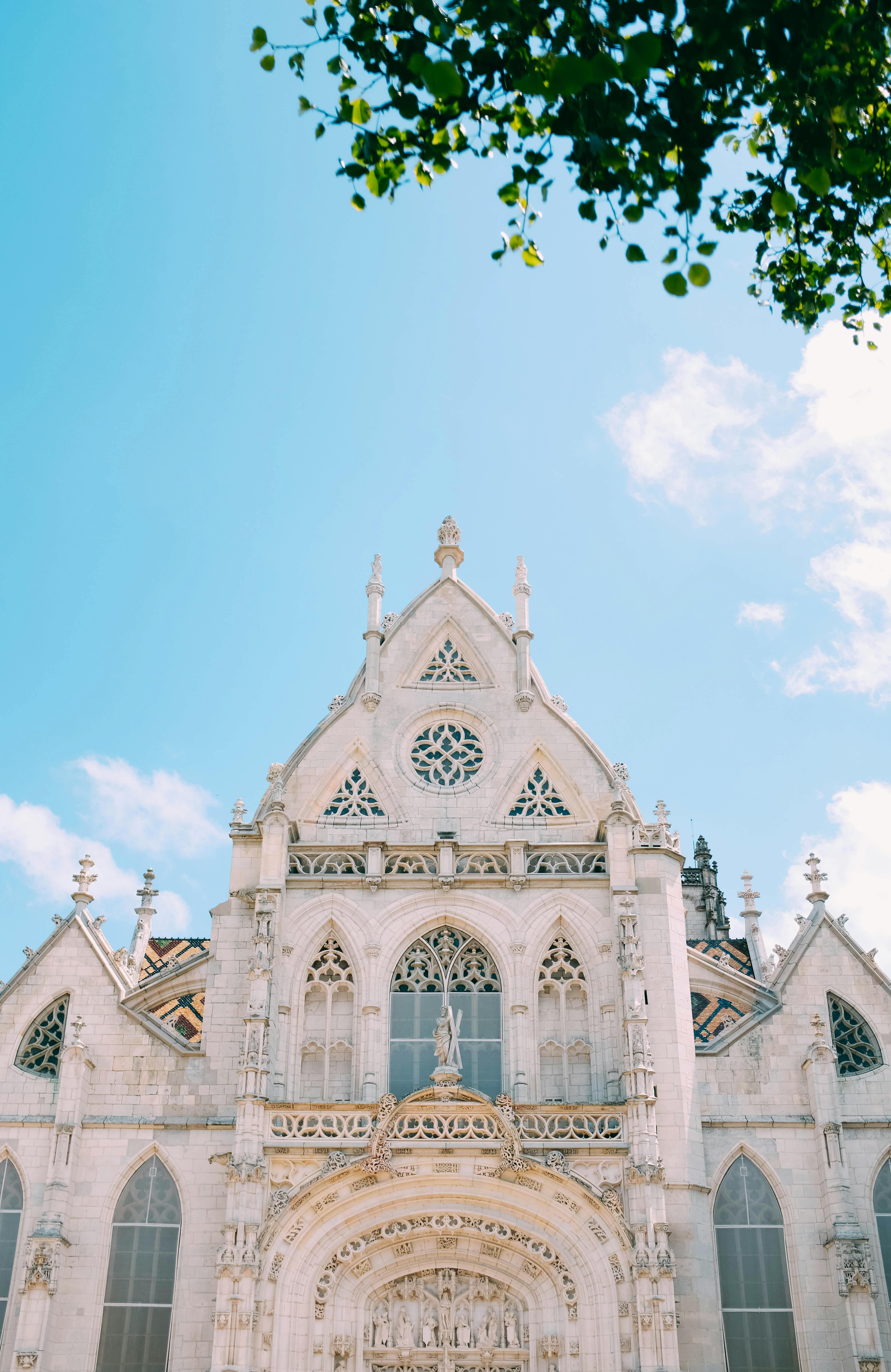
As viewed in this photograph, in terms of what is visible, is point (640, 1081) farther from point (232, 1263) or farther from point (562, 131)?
point (562, 131)

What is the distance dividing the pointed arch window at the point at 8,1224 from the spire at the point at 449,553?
14.5 m

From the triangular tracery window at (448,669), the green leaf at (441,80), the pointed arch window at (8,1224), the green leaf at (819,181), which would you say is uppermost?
the triangular tracery window at (448,669)

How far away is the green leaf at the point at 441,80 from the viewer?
30.4 feet

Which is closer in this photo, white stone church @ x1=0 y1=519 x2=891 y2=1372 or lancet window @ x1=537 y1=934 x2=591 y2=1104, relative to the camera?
white stone church @ x1=0 y1=519 x2=891 y2=1372

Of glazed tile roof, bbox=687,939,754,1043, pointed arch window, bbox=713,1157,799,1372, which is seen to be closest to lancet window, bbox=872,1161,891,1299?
pointed arch window, bbox=713,1157,799,1372

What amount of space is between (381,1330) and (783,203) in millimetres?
18546

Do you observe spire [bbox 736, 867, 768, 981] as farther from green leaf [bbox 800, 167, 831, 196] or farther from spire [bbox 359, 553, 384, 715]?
green leaf [bbox 800, 167, 831, 196]

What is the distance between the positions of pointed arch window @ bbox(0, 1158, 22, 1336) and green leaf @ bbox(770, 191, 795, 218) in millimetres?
19856

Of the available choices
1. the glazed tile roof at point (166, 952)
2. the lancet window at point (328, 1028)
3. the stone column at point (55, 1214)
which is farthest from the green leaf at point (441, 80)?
the glazed tile roof at point (166, 952)

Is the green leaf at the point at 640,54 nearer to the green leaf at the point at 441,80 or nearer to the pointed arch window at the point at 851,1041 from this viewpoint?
the green leaf at the point at 441,80

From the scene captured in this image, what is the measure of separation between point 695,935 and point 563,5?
36.3m

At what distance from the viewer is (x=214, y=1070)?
2384cm

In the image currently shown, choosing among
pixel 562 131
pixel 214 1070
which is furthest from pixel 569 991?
pixel 562 131

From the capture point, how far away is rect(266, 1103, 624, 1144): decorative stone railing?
22172mm
